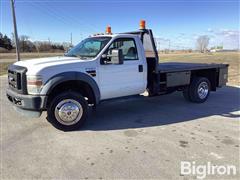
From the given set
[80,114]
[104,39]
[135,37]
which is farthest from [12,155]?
[135,37]

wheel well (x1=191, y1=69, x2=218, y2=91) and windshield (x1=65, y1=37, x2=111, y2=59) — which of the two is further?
wheel well (x1=191, y1=69, x2=218, y2=91)

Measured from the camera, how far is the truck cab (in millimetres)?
4930

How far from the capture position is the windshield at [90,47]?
5681 millimetres

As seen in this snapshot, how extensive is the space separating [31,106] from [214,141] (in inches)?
138

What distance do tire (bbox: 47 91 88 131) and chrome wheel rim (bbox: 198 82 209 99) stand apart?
381 centimetres

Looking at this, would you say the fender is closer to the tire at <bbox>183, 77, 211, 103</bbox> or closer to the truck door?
the truck door

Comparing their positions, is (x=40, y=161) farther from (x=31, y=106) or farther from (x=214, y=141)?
(x=214, y=141)

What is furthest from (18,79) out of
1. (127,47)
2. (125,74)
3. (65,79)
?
(127,47)

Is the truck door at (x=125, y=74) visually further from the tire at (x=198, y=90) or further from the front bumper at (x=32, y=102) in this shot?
the tire at (x=198, y=90)

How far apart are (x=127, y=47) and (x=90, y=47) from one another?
2.91 feet

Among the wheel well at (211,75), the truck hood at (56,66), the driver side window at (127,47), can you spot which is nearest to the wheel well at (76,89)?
the truck hood at (56,66)


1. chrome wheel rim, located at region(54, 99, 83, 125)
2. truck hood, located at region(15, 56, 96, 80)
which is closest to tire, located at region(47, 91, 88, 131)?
chrome wheel rim, located at region(54, 99, 83, 125)

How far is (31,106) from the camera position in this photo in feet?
16.1

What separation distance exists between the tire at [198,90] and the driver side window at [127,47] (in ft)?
7.54
